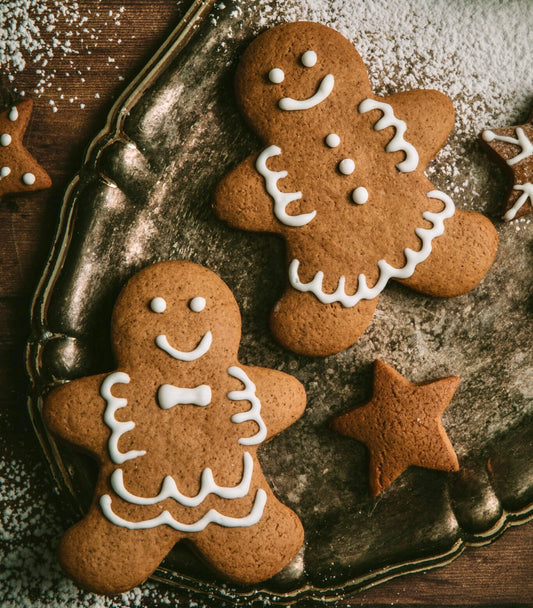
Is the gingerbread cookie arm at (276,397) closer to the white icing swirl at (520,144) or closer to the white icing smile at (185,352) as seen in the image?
the white icing smile at (185,352)

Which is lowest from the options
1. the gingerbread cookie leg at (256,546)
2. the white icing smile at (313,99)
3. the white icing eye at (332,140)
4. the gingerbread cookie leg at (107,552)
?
the gingerbread cookie leg at (107,552)

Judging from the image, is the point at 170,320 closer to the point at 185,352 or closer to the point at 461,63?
the point at 185,352

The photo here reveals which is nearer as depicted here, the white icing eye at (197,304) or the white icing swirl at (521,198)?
the white icing eye at (197,304)

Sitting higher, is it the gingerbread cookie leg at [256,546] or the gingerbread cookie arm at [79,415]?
the gingerbread cookie arm at [79,415]

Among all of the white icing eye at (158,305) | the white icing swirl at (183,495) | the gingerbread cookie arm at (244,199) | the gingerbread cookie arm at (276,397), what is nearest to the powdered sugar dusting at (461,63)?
the gingerbread cookie arm at (244,199)

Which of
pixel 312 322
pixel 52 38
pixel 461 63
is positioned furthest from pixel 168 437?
pixel 461 63

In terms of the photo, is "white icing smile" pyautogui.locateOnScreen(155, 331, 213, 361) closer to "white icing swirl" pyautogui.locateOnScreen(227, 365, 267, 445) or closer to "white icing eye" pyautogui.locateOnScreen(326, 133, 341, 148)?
"white icing swirl" pyautogui.locateOnScreen(227, 365, 267, 445)
